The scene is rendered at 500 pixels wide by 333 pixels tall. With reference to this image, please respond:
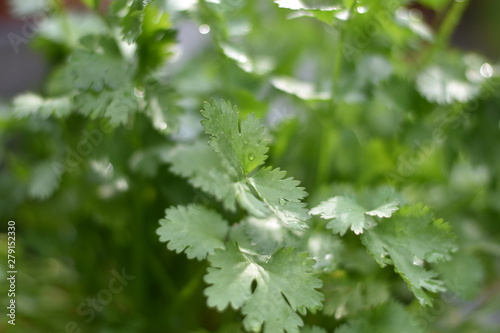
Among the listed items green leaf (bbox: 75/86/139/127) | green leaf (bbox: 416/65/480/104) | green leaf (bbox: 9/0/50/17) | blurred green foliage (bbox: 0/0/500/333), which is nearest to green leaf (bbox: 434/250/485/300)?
blurred green foliage (bbox: 0/0/500/333)

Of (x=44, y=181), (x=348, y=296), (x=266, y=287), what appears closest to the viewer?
(x=266, y=287)

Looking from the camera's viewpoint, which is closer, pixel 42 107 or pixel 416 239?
pixel 416 239

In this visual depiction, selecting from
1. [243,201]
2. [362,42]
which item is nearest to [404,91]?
[362,42]

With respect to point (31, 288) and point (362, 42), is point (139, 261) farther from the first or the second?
point (362, 42)

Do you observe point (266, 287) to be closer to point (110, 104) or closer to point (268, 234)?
point (268, 234)

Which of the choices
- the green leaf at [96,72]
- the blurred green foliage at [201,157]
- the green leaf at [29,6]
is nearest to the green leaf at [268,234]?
the blurred green foliage at [201,157]

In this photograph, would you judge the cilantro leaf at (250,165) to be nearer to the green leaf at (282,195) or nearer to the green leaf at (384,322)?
the green leaf at (282,195)

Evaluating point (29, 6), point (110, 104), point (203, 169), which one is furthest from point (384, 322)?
point (29, 6)
